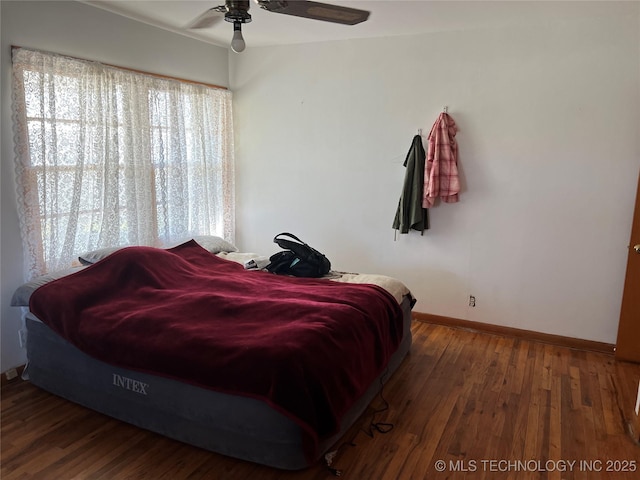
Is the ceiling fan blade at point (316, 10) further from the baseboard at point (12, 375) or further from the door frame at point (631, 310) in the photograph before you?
the baseboard at point (12, 375)

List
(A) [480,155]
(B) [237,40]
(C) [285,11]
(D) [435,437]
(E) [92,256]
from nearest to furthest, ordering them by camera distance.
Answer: (B) [237,40] → (C) [285,11] → (D) [435,437] → (E) [92,256] → (A) [480,155]

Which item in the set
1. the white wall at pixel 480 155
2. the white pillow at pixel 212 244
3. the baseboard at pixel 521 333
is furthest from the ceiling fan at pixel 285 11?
the baseboard at pixel 521 333

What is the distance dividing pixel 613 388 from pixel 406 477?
66.9 inches

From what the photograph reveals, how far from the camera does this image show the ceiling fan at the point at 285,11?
7.21 ft

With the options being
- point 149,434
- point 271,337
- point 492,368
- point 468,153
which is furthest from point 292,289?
point 468,153

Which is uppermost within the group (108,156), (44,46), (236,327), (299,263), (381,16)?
(381,16)

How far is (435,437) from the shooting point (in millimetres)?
2480

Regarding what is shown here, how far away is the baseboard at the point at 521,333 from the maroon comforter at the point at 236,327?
1.20 metres

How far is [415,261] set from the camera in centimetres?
418

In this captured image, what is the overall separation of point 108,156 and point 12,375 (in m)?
1.60

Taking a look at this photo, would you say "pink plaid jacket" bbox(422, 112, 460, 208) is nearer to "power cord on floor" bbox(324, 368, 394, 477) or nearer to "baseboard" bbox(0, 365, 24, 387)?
"power cord on floor" bbox(324, 368, 394, 477)

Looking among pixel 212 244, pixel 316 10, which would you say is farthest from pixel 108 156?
pixel 316 10

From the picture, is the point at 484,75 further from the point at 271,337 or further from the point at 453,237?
the point at 271,337

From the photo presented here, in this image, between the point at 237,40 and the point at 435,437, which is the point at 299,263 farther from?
the point at 237,40
